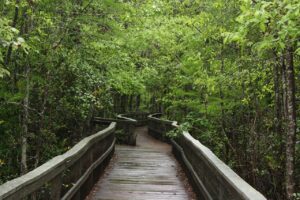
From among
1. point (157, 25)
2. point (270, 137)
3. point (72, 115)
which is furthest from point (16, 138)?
point (157, 25)

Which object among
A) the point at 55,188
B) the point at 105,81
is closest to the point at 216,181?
the point at 55,188

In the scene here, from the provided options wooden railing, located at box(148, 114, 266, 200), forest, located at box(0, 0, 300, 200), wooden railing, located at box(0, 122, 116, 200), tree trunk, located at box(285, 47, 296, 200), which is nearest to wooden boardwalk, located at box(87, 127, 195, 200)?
wooden railing, located at box(0, 122, 116, 200)

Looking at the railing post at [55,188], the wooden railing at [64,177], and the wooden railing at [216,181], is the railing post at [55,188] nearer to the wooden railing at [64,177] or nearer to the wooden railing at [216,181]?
the wooden railing at [64,177]

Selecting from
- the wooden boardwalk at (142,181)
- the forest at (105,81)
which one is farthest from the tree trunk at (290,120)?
the wooden boardwalk at (142,181)

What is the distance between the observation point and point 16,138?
1062 centimetres

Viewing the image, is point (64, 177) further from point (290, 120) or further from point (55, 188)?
point (290, 120)

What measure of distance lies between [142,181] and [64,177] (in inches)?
142

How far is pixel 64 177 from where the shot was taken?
6281mm

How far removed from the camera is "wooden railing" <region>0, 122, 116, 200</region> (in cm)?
365

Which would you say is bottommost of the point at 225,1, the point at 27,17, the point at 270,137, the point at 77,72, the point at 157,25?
the point at 270,137

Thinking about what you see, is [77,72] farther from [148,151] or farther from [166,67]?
[166,67]

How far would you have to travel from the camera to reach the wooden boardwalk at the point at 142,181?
8109mm

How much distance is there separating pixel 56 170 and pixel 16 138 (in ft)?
20.2

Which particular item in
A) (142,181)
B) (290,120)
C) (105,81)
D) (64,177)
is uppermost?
(105,81)
